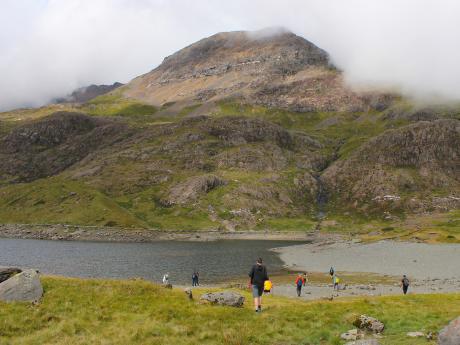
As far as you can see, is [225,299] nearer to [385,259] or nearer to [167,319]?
[167,319]

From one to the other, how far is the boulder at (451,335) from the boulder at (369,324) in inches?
253

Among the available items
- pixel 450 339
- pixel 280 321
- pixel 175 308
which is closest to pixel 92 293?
pixel 175 308

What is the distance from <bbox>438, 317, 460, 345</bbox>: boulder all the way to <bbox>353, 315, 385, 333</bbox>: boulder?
6417mm

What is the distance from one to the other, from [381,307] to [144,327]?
18.0 metres

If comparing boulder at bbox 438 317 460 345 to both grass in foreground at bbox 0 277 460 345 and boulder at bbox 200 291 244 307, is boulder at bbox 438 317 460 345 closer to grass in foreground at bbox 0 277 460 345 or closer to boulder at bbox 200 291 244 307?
grass in foreground at bbox 0 277 460 345

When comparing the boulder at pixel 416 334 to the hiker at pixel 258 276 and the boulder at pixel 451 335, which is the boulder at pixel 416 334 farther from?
the hiker at pixel 258 276

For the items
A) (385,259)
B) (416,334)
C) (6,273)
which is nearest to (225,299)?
(416,334)

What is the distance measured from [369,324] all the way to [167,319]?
41.0 ft

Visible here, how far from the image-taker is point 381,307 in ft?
109

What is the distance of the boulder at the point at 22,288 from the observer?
30.8 meters

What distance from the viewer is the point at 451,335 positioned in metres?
20.3

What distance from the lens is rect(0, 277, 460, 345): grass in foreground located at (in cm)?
2422

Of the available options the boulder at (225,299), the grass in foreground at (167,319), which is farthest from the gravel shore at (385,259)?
the boulder at (225,299)

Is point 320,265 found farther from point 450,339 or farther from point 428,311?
point 450,339
